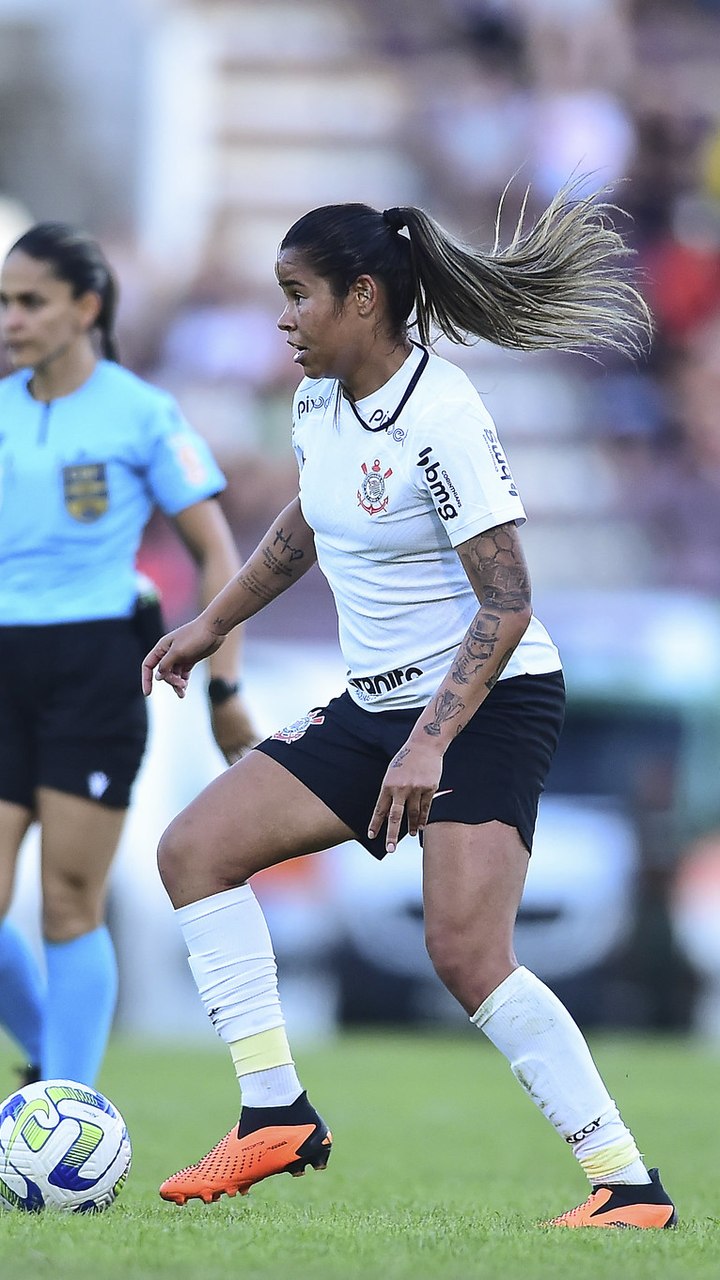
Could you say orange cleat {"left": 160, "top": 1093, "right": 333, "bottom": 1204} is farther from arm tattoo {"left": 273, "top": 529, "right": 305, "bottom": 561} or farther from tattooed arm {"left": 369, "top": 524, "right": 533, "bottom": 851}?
arm tattoo {"left": 273, "top": 529, "right": 305, "bottom": 561}

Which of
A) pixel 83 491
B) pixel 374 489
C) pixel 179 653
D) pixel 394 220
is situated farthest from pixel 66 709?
pixel 394 220

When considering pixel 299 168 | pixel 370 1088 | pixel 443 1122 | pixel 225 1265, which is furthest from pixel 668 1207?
pixel 299 168

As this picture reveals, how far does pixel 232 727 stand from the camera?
207 inches

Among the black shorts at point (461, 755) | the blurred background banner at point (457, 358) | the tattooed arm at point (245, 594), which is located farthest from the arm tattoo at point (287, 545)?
the blurred background banner at point (457, 358)

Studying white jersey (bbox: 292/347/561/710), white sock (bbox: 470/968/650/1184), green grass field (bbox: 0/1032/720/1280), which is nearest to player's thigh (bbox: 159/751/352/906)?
white jersey (bbox: 292/347/561/710)

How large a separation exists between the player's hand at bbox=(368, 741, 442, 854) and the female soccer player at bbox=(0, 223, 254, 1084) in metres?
1.31

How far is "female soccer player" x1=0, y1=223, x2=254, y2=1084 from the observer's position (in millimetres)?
5273

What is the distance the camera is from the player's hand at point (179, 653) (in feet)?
15.1

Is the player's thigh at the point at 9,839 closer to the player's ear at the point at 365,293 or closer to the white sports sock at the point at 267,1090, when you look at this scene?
the white sports sock at the point at 267,1090

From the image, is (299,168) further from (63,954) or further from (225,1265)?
(225,1265)

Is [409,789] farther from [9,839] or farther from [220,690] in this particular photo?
[9,839]

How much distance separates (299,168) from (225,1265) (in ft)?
60.3

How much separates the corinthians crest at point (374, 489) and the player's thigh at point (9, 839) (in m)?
1.55

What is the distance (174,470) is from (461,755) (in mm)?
1555
